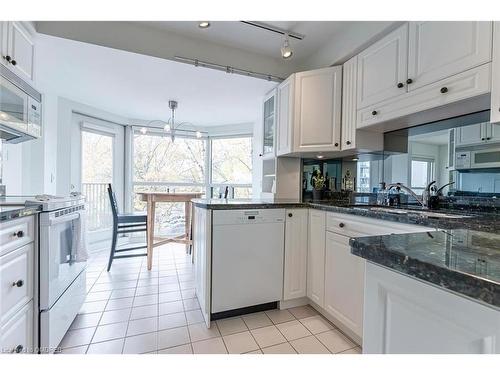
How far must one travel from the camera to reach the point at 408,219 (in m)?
1.26

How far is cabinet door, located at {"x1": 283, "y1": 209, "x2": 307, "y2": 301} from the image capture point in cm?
203

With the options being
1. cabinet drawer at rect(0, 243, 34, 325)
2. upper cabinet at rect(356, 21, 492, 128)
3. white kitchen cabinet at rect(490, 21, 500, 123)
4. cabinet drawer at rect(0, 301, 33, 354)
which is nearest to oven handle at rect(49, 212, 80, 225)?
cabinet drawer at rect(0, 243, 34, 325)

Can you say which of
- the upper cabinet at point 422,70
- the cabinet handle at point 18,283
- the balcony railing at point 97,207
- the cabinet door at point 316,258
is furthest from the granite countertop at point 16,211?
the balcony railing at point 97,207

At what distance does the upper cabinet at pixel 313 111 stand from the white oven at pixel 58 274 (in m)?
1.85

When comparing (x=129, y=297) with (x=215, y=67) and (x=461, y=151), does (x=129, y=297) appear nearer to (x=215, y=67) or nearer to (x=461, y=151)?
(x=215, y=67)

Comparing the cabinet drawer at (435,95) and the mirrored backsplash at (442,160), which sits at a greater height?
the cabinet drawer at (435,95)

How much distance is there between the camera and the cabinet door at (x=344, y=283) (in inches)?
61.3

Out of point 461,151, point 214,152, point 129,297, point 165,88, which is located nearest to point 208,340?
point 129,297

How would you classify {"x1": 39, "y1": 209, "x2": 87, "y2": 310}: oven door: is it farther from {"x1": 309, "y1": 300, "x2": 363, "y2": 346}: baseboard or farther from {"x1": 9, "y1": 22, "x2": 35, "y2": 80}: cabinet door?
{"x1": 309, "y1": 300, "x2": 363, "y2": 346}: baseboard

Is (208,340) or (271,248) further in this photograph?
(271,248)

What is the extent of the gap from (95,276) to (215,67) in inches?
98.8

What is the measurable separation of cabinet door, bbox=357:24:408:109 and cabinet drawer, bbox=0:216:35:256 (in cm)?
222

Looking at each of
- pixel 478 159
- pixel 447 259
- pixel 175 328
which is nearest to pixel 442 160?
pixel 478 159

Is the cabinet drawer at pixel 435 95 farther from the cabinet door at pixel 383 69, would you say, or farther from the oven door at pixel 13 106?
the oven door at pixel 13 106
